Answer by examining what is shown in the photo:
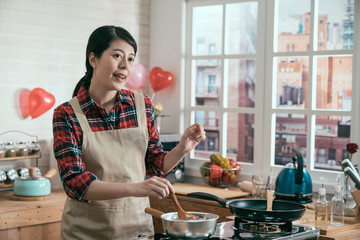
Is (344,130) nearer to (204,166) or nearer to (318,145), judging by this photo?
(318,145)

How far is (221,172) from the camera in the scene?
13.9 ft

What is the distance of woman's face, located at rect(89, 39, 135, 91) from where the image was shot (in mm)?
2572

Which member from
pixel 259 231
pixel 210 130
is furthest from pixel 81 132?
pixel 210 130

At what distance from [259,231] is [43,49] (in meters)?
2.59

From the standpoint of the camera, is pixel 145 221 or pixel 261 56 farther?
pixel 261 56

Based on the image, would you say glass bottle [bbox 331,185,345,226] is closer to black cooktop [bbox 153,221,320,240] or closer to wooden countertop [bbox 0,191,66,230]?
black cooktop [bbox 153,221,320,240]

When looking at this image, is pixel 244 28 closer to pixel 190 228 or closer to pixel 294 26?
pixel 294 26

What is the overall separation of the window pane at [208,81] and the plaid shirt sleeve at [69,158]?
23.5 feet

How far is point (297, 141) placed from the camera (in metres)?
9.80

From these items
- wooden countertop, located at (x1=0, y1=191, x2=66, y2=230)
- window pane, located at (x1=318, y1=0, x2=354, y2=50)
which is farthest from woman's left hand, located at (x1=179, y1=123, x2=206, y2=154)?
window pane, located at (x1=318, y1=0, x2=354, y2=50)

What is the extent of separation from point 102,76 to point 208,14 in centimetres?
786

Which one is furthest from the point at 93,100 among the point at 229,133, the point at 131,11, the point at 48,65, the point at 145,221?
the point at 229,133

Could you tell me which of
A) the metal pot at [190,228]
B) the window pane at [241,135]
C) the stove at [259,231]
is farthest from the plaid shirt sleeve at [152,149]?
the window pane at [241,135]

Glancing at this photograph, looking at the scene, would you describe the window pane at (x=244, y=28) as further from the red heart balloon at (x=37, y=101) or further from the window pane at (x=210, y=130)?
the red heart balloon at (x=37, y=101)
